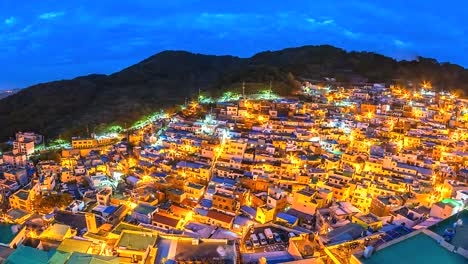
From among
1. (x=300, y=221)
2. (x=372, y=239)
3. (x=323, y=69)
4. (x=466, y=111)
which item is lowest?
(x=300, y=221)

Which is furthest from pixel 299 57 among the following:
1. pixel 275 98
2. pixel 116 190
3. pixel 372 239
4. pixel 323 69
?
pixel 372 239

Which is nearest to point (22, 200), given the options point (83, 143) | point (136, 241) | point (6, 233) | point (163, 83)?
point (6, 233)

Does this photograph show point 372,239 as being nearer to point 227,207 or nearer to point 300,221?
point 300,221

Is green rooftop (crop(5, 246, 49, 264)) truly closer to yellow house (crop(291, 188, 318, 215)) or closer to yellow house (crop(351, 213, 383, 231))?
yellow house (crop(291, 188, 318, 215))

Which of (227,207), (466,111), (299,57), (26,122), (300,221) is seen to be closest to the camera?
(300,221)

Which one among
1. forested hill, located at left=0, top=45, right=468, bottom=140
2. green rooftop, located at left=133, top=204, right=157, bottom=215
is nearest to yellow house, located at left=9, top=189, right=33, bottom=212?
green rooftop, located at left=133, top=204, right=157, bottom=215

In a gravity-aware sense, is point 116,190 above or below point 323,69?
below
